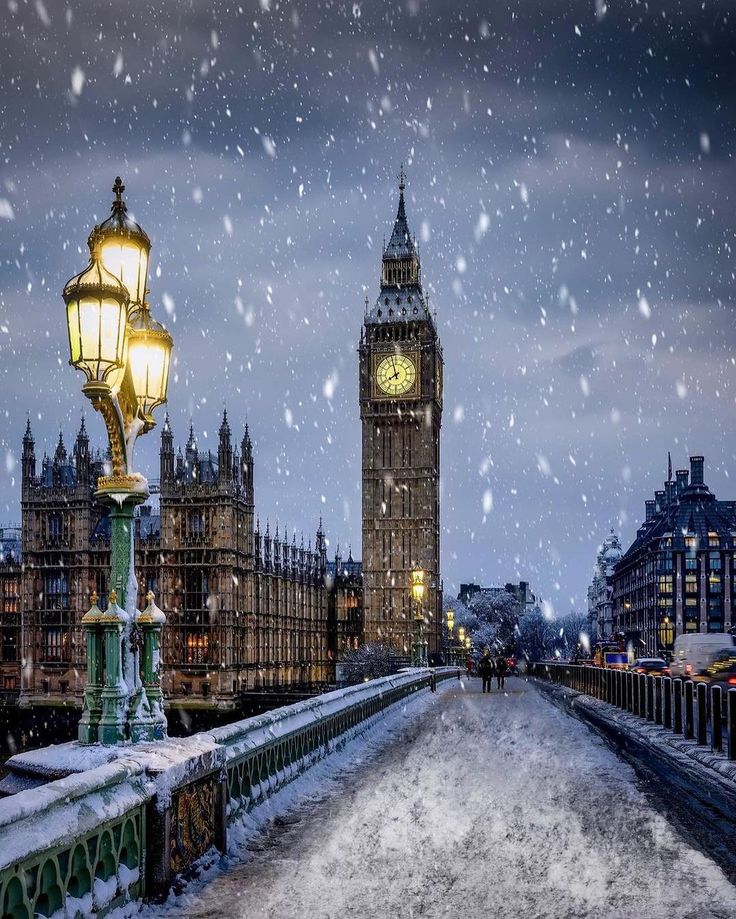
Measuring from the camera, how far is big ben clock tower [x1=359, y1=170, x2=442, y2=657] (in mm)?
124125

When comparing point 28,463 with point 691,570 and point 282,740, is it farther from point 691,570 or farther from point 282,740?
point 691,570

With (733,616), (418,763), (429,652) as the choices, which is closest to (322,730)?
(418,763)

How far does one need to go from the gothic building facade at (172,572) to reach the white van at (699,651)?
4275 cm

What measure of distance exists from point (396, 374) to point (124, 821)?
12081 cm

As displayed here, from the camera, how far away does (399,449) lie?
12675 cm

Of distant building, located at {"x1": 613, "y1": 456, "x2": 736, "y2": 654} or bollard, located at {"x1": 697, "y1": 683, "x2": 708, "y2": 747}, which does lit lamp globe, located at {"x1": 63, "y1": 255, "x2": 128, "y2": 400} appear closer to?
bollard, located at {"x1": 697, "y1": 683, "x2": 708, "y2": 747}

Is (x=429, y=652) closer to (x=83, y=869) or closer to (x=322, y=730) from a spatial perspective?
(x=322, y=730)

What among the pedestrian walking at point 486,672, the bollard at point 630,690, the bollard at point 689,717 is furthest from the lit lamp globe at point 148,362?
the pedestrian walking at point 486,672

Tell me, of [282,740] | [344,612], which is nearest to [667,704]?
[282,740]

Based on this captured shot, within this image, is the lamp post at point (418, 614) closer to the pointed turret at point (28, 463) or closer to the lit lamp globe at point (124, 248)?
the lit lamp globe at point (124, 248)

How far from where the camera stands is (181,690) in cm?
8212

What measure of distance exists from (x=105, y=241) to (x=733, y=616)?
5092 inches

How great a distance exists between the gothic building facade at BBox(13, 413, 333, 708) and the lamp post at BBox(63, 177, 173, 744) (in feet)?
234

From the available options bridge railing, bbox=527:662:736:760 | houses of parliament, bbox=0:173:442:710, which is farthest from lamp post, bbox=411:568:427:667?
houses of parliament, bbox=0:173:442:710
